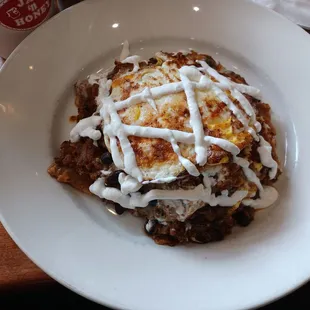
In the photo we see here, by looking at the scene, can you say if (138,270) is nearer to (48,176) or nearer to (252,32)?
(48,176)

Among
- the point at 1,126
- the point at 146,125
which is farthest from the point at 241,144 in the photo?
the point at 1,126

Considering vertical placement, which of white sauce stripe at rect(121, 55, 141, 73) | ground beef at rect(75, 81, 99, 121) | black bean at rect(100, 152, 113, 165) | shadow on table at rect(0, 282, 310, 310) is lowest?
shadow on table at rect(0, 282, 310, 310)

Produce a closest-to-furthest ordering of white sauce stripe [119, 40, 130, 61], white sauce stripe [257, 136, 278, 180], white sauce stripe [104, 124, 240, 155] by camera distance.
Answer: white sauce stripe [104, 124, 240, 155] → white sauce stripe [257, 136, 278, 180] → white sauce stripe [119, 40, 130, 61]

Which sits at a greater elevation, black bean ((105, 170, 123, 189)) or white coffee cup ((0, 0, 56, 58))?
white coffee cup ((0, 0, 56, 58))

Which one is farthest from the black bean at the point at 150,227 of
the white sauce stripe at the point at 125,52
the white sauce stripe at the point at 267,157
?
the white sauce stripe at the point at 125,52

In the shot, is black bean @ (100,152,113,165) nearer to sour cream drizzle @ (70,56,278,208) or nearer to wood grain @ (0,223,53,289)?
sour cream drizzle @ (70,56,278,208)

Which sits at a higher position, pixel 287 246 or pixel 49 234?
pixel 287 246

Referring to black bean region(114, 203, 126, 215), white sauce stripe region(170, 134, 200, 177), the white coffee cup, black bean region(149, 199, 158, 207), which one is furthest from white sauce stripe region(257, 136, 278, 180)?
the white coffee cup
